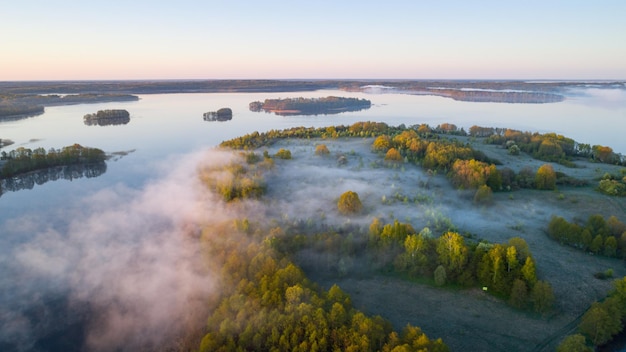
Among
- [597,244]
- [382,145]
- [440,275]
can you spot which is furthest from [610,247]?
[382,145]

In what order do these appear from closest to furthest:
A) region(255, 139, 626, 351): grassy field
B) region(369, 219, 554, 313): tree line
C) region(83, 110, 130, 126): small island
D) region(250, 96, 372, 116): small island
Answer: region(255, 139, 626, 351): grassy field → region(369, 219, 554, 313): tree line → region(83, 110, 130, 126): small island → region(250, 96, 372, 116): small island

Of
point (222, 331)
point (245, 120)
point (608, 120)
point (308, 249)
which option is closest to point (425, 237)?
point (308, 249)

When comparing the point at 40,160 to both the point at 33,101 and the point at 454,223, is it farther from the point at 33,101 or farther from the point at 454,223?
the point at 33,101

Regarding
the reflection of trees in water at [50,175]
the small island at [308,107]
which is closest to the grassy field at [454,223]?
the reflection of trees in water at [50,175]

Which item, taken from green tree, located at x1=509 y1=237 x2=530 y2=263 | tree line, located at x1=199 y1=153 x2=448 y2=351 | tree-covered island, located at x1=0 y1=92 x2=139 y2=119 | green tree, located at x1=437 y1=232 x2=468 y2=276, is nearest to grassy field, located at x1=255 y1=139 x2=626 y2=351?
green tree, located at x1=437 y1=232 x2=468 y2=276

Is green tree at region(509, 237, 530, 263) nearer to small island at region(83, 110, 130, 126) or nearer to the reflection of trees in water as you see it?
the reflection of trees in water

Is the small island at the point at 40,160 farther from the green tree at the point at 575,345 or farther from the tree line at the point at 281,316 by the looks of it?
the green tree at the point at 575,345
